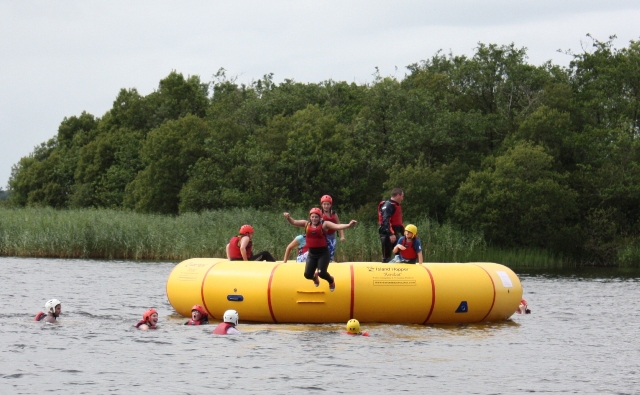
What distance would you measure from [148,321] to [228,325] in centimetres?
151

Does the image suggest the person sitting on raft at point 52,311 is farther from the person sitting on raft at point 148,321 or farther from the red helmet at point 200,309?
the red helmet at point 200,309

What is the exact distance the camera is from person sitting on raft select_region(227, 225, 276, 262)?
1886 cm

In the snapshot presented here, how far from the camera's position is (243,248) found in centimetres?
1883

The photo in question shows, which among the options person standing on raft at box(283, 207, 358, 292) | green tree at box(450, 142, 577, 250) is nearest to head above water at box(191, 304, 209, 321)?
person standing on raft at box(283, 207, 358, 292)

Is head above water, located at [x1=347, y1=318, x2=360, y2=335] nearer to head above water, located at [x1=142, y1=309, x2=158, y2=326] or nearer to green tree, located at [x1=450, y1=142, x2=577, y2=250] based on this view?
head above water, located at [x1=142, y1=309, x2=158, y2=326]

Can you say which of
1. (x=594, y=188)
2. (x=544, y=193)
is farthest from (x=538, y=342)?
(x=594, y=188)

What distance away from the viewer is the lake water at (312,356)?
41.8 ft

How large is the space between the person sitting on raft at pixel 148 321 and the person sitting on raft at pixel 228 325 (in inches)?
46.0

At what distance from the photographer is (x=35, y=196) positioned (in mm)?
77562

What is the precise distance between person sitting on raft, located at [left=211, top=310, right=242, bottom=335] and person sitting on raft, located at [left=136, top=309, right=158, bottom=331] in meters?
1.17

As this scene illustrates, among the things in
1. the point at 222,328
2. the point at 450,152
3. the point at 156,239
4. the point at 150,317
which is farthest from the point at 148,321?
the point at 450,152

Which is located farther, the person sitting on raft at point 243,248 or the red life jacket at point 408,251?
the person sitting on raft at point 243,248

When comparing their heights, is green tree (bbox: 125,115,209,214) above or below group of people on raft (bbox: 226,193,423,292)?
above

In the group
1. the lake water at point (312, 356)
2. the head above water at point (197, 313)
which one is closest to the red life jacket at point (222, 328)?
the lake water at point (312, 356)
